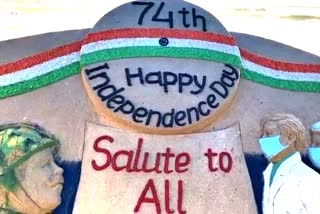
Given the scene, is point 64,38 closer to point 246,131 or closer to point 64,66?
point 64,66

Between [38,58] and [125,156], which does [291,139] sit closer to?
[125,156]

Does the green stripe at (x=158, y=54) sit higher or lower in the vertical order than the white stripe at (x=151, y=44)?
lower

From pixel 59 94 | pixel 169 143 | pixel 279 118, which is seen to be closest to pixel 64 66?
pixel 59 94

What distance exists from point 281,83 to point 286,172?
323 mm

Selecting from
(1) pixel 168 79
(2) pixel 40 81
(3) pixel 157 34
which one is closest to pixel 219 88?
(1) pixel 168 79

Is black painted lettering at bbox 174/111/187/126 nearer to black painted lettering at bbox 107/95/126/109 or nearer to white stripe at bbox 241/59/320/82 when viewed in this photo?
black painted lettering at bbox 107/95/126/109

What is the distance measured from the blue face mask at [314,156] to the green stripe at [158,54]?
14.6 inches

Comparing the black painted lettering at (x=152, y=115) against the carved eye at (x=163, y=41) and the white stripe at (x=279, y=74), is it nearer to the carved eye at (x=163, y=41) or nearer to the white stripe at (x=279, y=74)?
the carved eye at (x=163, y=41)

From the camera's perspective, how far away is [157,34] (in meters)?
4.36

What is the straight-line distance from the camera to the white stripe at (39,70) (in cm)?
427

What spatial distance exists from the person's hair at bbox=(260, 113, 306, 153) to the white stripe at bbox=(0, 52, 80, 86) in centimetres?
66

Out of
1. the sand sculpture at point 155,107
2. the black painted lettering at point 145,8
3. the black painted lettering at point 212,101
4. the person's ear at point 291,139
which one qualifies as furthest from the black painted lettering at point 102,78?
the person's ear at point 291,139

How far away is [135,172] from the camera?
13.7ft

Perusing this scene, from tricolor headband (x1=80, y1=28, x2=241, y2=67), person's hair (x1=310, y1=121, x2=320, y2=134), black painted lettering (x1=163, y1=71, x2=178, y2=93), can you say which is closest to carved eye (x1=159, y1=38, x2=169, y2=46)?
tricolor headband (x1=80, y1=28, x2=241, y2=67)
